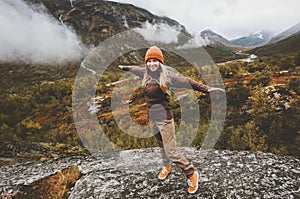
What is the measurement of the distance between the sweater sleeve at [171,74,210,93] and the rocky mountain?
224cm

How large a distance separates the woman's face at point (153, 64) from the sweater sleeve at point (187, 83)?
41 centimetres

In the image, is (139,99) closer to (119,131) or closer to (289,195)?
(119,131)

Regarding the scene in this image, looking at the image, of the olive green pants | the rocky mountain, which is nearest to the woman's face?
the olive green pants

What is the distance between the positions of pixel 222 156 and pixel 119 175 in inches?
120

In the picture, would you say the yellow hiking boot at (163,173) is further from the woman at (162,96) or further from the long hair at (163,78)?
the long hair at (163,78)

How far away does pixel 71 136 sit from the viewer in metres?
17.8

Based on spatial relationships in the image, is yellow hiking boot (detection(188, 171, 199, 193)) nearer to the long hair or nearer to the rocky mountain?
the rocky mountain

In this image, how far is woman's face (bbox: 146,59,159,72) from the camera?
5078mm

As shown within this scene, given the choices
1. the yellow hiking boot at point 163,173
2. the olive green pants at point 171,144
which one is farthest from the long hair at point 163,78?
the yellow hiking boot at point 163,173

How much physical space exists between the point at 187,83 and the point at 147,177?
2.71 metres

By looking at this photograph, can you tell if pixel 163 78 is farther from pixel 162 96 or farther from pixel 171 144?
pixel 171 144

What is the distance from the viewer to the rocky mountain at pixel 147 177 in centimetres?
540

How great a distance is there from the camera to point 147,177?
627 centimetres

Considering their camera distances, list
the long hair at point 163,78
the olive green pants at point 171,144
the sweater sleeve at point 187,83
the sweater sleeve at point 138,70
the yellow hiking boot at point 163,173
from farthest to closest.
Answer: the yellow hiking boot at point 163,173 < the sweater sleeve at point 138,70 < the olive green pants at point 171,144 < the long hair at point 163,78 < the sweater sleeve at point 187,83
